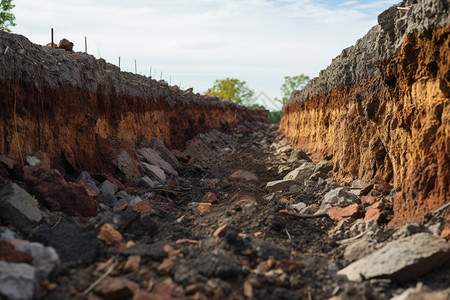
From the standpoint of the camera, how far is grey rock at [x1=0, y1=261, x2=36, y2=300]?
9.02 feet

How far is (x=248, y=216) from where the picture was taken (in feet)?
15.7

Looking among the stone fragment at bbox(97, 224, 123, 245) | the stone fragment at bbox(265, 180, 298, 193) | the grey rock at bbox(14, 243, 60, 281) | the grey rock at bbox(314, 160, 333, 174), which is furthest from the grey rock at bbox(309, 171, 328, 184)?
the grey rock at bbox(14, 243, 60, 281)

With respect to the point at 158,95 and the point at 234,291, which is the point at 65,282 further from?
the point at 158,95

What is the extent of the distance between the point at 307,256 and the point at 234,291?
1.25m

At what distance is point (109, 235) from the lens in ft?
13.1

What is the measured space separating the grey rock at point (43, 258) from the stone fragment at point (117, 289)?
0.45m

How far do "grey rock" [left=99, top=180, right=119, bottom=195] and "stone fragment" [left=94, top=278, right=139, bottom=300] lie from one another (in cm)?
359

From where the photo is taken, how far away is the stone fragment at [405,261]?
3418 millimetres

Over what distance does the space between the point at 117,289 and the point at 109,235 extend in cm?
116

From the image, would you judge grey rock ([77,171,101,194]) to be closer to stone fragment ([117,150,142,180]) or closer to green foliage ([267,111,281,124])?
stone fragment ([117,150,142,180])

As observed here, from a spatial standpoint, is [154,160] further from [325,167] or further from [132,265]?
[132,265]

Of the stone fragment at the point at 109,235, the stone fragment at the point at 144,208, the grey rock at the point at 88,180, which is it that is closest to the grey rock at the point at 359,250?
the stone fragment at the point at 109,235

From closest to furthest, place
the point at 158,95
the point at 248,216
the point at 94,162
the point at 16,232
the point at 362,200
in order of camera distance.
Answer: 1. the point at 16,232
2. the point at 248,216
3. the point at 362,200
4. the point at 94,162
5. the point at 158,95

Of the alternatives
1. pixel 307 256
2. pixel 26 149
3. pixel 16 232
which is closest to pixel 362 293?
pixel 307 256
